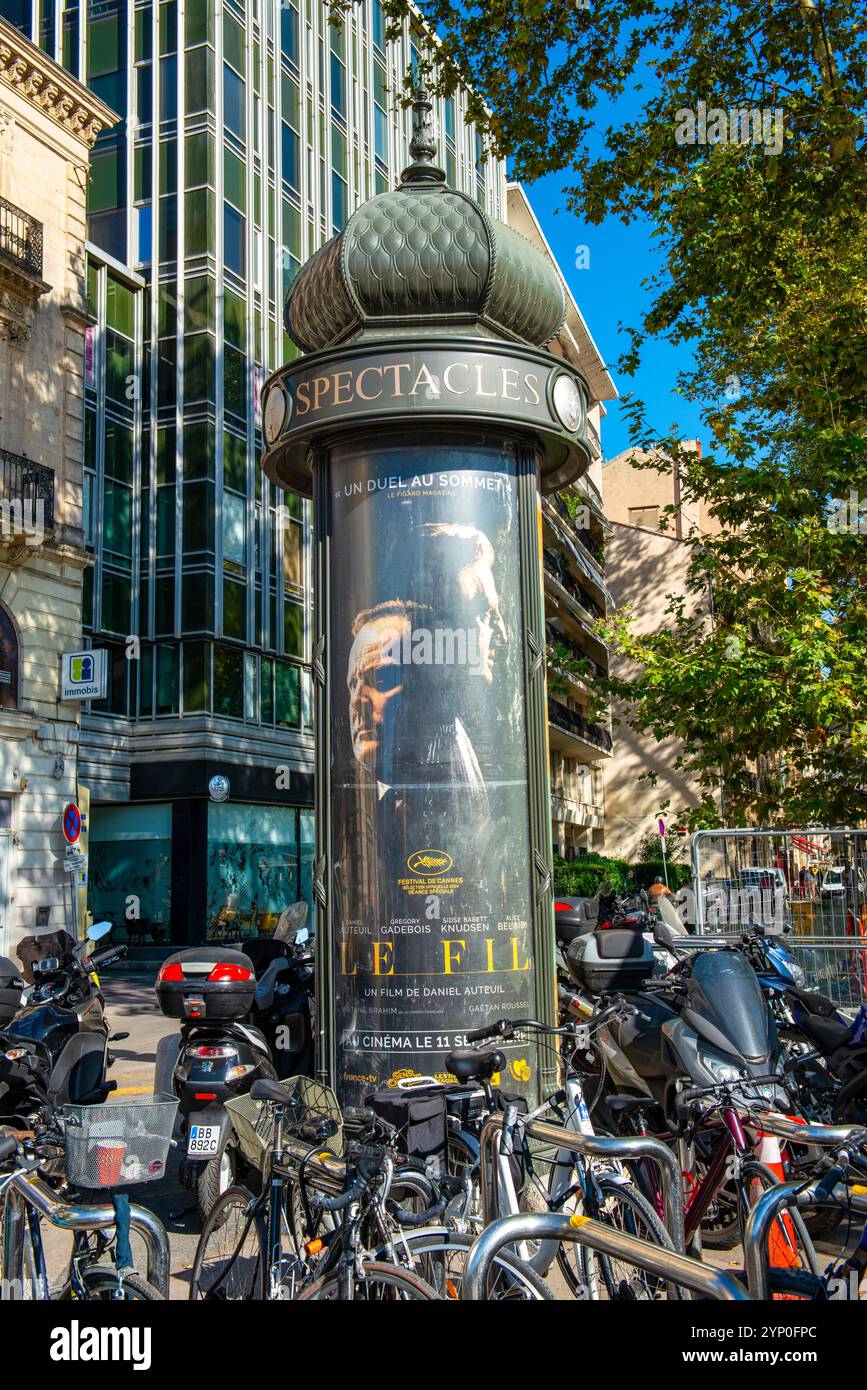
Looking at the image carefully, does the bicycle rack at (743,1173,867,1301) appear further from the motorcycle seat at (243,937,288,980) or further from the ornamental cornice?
the ornamental cornice

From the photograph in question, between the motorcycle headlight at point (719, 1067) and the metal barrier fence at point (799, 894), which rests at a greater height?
the metal barrier fence at point (799, 894)

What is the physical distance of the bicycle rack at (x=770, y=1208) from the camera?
3318 mm

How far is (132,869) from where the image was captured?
1096 inches

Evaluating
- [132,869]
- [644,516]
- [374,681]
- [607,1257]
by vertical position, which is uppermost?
[644,516]

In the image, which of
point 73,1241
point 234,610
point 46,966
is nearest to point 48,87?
point 234,610

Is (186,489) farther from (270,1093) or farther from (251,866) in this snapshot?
(270,1093)

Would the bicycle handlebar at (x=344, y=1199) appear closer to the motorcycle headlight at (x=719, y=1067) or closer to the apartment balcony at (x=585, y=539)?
the motorcycle headlight at (x=719, y=1067)

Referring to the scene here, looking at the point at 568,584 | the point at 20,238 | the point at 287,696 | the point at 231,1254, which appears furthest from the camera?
the point at 568,584

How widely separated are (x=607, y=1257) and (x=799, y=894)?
309 inches

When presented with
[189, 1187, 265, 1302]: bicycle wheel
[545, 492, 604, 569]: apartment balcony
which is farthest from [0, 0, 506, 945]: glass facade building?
[189, 1187, 265, 1302]: bicycle wheel

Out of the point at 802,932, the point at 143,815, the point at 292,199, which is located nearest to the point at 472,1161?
the point at 802,932

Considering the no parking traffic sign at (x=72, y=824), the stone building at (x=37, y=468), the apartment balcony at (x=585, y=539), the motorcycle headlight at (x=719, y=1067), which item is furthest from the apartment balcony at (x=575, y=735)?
the motorcycle headlight at (x=719, y=1067)

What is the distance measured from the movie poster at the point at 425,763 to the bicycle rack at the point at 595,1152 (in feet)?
8.19

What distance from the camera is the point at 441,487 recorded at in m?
7.10
